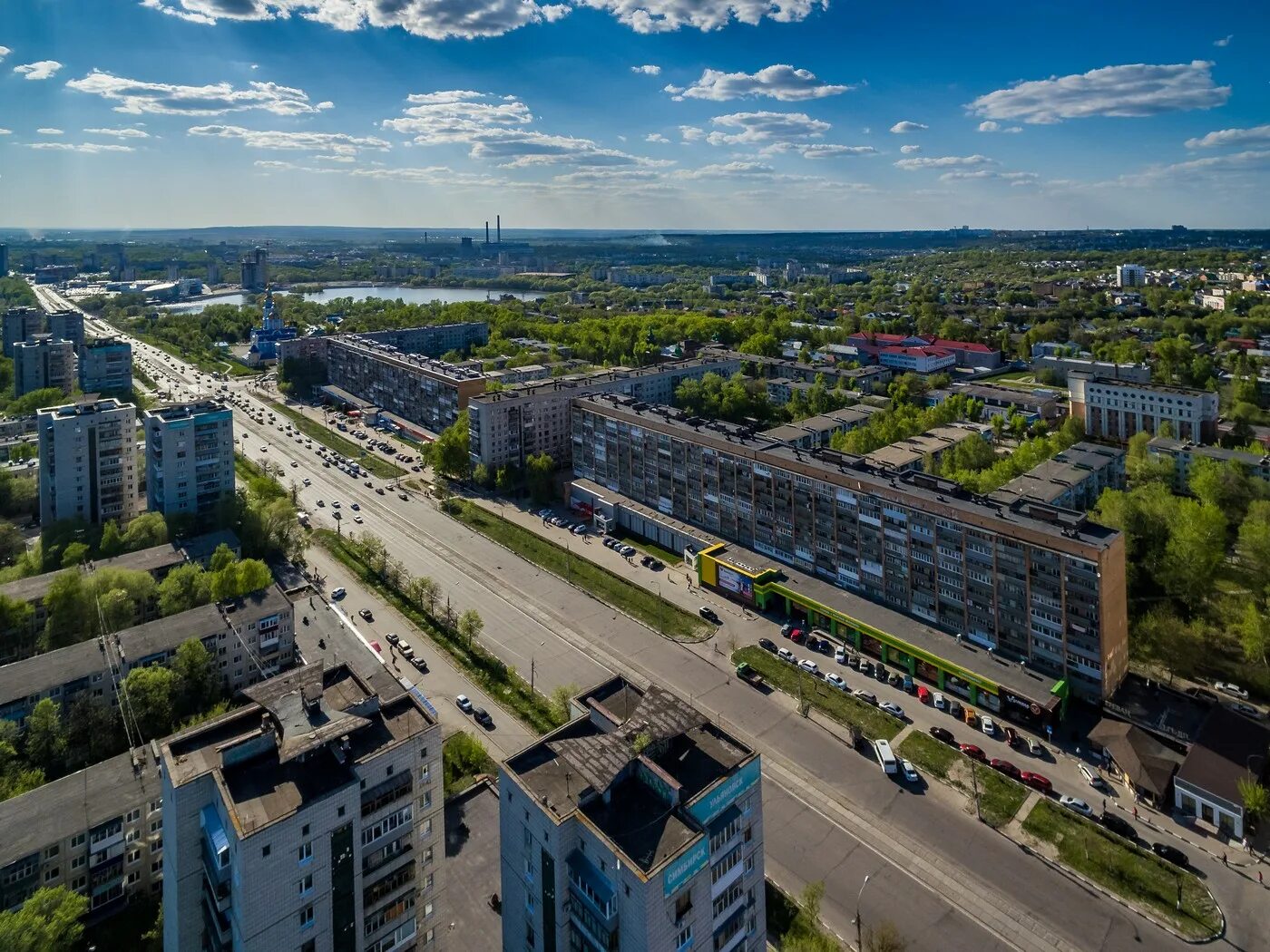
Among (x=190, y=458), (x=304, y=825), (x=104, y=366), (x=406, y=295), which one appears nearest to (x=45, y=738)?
(x=304, y=825)

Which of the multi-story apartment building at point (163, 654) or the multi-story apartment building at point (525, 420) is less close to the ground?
the multi-story apartment building at point (525, 420)

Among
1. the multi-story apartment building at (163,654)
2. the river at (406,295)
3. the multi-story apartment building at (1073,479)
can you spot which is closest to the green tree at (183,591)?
the multi-story apartment building at (163,654)

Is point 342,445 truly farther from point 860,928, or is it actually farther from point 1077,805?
point 1077,805

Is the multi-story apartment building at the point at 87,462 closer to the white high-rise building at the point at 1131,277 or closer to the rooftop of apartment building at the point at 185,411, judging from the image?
the rooftop of apartment building at the point at 185,411

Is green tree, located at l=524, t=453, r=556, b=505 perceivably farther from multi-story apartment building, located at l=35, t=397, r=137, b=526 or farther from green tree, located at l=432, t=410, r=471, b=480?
multi-story apartment building, located at l=35, t=397, r=137, b=526

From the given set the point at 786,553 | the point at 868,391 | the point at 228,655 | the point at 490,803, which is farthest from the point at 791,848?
the point at 868,391

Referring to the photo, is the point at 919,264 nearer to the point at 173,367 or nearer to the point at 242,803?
the point at 173,367

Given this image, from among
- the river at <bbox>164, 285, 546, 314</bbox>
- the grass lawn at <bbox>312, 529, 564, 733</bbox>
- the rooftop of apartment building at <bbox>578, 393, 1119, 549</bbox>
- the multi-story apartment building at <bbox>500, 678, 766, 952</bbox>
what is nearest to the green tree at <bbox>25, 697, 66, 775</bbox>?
the grass lawn at <bbox>312, 529, 564, 733</bbox>
